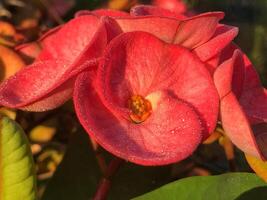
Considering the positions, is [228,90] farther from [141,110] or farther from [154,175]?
[154,175]

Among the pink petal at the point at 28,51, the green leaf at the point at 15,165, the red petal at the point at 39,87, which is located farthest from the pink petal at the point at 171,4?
the green leaf at the point at 15,165

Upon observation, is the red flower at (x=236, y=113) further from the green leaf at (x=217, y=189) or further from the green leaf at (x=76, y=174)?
the green leaf at (x=76, y=174)

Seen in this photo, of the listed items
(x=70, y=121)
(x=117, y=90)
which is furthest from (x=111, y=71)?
(x=70, y=121)

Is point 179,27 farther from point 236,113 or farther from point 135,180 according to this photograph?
point 135,180

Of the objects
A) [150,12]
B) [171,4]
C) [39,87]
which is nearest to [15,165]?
[39,87]

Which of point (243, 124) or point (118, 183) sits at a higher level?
point (243, 124)

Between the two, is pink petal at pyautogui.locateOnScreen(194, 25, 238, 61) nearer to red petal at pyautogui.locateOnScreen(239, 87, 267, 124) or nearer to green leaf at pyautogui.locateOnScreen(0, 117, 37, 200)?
red petal at pyautogui.locateOnScreen(239, 87, 267, 124)

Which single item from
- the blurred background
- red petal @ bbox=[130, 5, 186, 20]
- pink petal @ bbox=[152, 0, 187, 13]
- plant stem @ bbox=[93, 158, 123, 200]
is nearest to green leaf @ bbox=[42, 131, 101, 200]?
the blurred background
